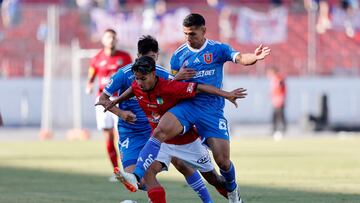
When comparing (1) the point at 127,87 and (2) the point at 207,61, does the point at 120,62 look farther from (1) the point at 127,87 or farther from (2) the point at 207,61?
(2) the point at 207,61

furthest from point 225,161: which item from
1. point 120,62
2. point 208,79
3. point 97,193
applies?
point 120,62

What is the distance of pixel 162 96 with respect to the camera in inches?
407

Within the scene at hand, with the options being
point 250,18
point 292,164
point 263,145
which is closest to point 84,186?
point 292,164

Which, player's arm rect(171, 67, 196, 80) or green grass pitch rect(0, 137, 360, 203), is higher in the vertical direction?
player's arm rect(171, 67, 196, 80)

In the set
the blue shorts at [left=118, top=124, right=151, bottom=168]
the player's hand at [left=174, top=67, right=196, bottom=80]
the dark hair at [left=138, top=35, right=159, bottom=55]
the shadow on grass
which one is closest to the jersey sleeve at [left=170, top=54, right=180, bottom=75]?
the dark hair at [left=138, top=35, right=159, bottom=55]

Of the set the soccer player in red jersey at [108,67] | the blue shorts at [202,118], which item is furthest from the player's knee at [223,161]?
the soccer player in red jersey at [108,67]

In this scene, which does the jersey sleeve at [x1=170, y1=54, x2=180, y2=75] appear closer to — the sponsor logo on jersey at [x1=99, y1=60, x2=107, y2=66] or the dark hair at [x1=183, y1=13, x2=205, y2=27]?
the dark hair at [x1=183, y1=13, x2=205, y2=27]

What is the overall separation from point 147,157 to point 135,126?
5.21 feet

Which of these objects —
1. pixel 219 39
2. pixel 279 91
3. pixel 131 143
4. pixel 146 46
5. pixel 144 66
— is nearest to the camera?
pixel 144 66

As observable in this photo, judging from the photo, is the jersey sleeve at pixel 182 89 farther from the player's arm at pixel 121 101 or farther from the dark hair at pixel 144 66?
the player's arm at pixel 121 101

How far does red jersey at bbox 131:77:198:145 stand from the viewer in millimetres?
10266

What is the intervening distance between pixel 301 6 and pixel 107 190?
27500 millimetres

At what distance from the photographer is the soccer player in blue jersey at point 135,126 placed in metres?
10.9

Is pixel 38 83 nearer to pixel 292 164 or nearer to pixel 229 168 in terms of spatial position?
pixel 292 164
